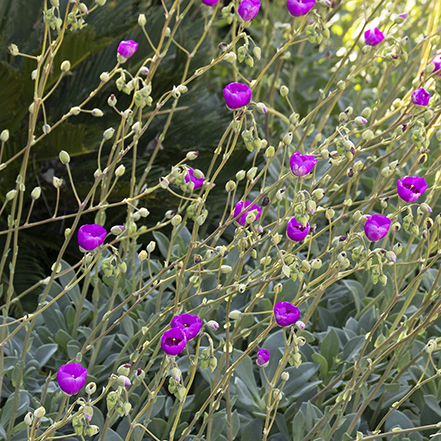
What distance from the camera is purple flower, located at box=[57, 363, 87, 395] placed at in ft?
2.39

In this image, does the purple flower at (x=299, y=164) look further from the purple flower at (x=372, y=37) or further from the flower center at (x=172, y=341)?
the purple flower at (x=372, y=37)

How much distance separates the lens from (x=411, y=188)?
904 millimetres

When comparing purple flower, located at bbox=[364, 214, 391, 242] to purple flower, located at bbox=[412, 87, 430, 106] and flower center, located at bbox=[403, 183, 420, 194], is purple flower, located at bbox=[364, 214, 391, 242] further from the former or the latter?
purple flower, located at bbox=[412, 87, 430, 106]

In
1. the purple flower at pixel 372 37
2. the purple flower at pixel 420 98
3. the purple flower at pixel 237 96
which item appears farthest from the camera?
the purple flower at pixel 372 37

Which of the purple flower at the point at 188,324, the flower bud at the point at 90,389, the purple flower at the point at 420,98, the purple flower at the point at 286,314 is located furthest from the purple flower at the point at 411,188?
the flower bud at the point at 90,389

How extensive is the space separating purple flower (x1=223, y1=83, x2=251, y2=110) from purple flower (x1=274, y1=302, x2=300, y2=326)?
0.31m

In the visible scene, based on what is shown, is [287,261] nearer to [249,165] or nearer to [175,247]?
[175,247]

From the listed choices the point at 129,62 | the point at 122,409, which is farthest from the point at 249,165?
the point at 122,409

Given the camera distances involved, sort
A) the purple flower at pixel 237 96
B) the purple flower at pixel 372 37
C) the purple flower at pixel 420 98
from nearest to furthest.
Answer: the purple flower at pixel 237 96 → the purple flower at pixel 420 98 → the purple flower at pixel 372 37

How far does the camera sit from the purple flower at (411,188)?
864 millimetres

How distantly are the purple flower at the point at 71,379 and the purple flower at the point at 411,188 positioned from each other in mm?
587

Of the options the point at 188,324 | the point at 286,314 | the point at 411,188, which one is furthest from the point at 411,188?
the point at 188,324

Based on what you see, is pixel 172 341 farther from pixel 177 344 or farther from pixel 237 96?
pixel 237 96

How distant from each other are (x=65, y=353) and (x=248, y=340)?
0.45 meters
